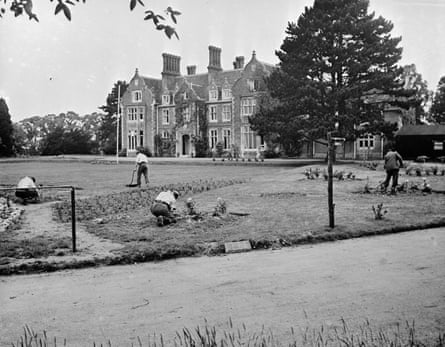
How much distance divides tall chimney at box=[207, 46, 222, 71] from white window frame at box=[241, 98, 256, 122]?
22.9ft

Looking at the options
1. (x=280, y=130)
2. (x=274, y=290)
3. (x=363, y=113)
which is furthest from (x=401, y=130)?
(x=274, y=290)

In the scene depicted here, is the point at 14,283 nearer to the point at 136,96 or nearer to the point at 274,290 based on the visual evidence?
the point at 274,290

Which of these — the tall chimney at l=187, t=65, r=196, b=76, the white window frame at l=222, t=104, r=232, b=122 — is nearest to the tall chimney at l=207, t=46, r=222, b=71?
the tall chimney at l=187, t=65, r=196, b=76

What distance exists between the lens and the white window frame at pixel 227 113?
55.8m

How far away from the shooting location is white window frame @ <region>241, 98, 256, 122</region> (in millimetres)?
53719

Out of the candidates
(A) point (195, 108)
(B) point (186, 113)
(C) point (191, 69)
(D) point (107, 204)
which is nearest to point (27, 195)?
(D) point (107, 204)

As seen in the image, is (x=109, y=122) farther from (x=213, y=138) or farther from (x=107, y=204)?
(x=107, y=204)

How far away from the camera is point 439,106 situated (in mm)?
52562

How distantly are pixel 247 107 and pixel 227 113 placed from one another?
2.90 metres

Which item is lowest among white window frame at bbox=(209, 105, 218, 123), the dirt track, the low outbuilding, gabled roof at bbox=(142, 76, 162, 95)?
the dirt track

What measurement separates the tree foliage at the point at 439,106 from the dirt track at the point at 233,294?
46.6 metres

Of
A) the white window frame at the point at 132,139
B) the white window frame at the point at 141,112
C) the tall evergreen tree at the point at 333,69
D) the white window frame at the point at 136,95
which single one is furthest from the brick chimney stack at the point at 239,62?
the tall evergreen tree at the point at 333,69

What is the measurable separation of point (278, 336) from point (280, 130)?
31959 mm

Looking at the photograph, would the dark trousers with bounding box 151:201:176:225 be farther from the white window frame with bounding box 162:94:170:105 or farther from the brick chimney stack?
the white window frame with bounding box 162:94:170:105
